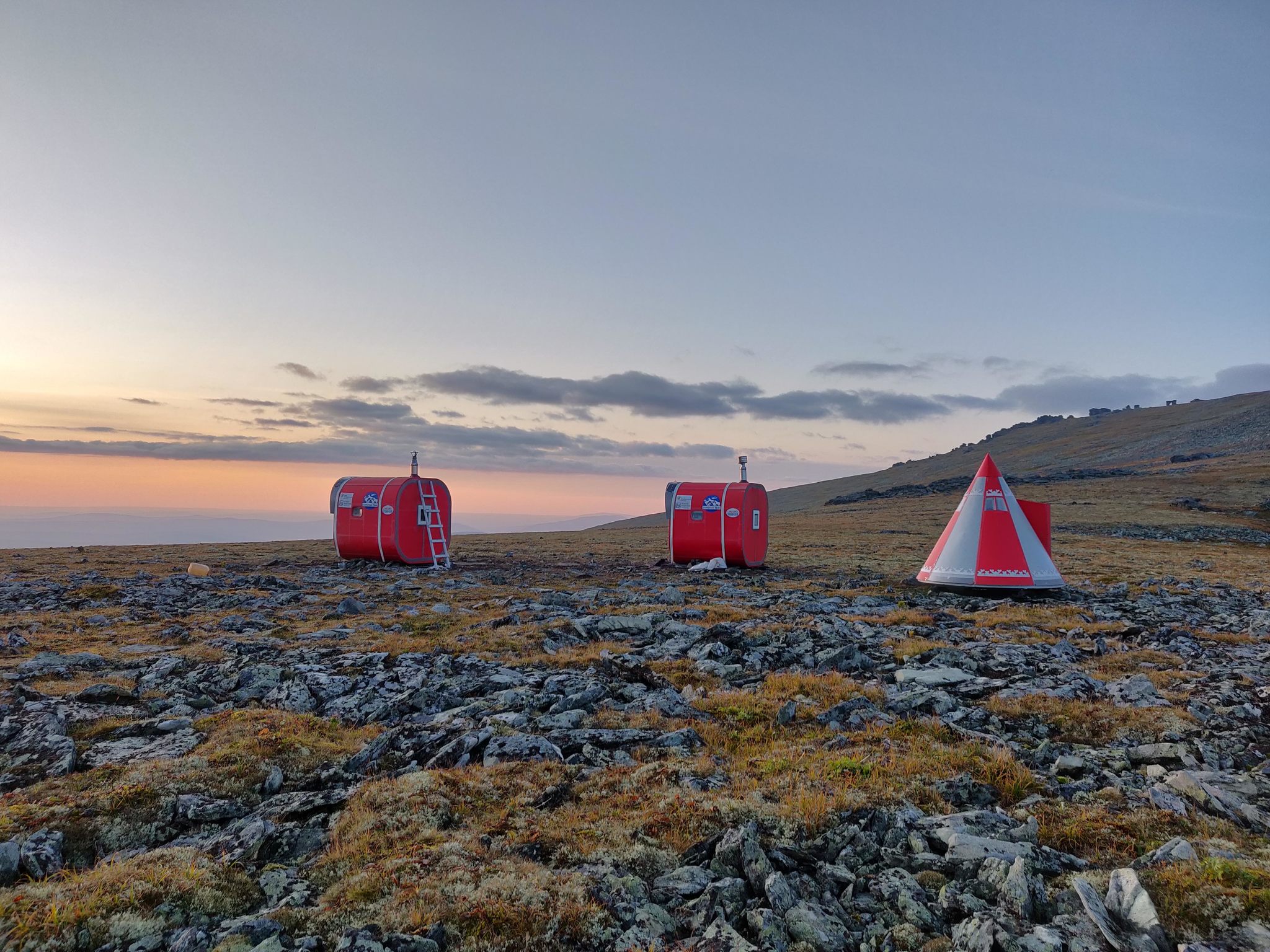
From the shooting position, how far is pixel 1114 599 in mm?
19844

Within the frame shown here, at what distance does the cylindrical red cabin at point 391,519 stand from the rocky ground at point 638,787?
1348cm

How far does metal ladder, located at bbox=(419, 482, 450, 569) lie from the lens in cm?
3075

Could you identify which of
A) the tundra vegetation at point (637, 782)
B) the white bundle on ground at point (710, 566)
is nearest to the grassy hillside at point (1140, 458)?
the white bundle on ground at point (710, 566)

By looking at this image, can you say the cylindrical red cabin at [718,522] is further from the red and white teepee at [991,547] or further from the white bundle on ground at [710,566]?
the red and white teepee at [991,547]

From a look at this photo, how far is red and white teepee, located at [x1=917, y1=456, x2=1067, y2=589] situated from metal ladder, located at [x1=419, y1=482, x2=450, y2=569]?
19.7m

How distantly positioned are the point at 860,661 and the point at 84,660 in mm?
14287

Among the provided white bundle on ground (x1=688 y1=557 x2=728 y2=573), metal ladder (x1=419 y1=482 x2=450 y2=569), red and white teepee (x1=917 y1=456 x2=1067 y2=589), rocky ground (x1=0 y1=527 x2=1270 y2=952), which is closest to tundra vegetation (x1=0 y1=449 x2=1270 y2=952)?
rocky ground (x1=0 y1=527 x2=1270 y2=952)

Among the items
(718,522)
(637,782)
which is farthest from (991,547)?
(637,782)

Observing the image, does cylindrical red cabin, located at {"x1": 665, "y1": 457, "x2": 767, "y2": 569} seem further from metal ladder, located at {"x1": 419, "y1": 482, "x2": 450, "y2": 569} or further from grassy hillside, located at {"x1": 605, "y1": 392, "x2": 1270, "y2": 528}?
grassy hillside, located at {"x1": 605, "y1": 392, "x2": 1270, "y2": 528}

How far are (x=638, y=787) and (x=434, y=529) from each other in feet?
83.1

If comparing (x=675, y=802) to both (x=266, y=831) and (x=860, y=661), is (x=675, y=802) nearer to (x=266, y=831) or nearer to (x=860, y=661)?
(x=266, y=831)

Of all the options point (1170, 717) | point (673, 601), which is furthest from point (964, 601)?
point (1170, 717)

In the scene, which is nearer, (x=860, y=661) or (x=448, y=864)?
(x=448, y=864)

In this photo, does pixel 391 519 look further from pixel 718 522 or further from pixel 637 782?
pixel 637 782
